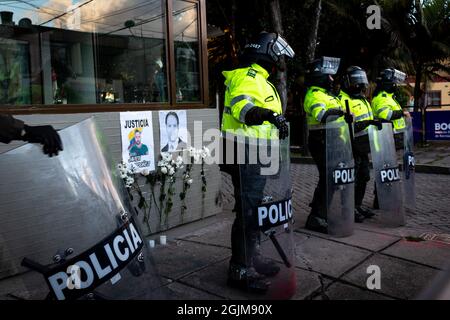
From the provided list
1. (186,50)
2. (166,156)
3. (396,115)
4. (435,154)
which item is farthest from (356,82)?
(435,154)

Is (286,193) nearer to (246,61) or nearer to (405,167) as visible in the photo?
(246,61)

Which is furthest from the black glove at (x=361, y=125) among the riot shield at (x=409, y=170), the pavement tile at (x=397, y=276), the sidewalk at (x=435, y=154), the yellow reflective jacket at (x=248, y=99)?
the sidewalk at (x=435, y=154)

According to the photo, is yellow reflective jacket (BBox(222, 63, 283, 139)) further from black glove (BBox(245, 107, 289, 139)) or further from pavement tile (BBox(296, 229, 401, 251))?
pavement tile (BBox(296, 229, 401, 251))

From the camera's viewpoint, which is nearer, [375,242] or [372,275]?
[372,275]

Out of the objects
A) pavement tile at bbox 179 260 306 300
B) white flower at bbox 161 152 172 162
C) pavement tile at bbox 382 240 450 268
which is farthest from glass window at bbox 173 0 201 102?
pavement tile at bbox 382 240 450 268

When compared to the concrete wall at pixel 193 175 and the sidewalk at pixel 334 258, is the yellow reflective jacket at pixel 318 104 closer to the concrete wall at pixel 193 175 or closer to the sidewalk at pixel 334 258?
the sidewalk at pixel 334 258

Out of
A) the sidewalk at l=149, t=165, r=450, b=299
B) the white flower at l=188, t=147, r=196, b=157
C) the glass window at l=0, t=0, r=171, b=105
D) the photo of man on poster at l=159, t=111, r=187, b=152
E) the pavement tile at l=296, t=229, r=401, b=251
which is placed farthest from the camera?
the white flower at l=188, t=147, r=196, b=157

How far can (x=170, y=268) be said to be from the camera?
13.3 feet

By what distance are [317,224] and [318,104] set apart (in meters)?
1.29

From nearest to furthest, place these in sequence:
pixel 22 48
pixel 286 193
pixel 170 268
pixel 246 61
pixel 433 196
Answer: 1. pixel 286 193
2. pixel 246 61
3. pixel 170 268
4. pixel 22 48
5. pixel 433 196

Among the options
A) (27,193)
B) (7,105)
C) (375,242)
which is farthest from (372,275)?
(7,105)

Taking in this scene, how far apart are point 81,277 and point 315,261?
8.31 feet

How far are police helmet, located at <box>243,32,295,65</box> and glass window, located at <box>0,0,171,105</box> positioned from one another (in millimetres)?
2084

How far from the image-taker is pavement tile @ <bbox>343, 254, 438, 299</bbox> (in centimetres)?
345
